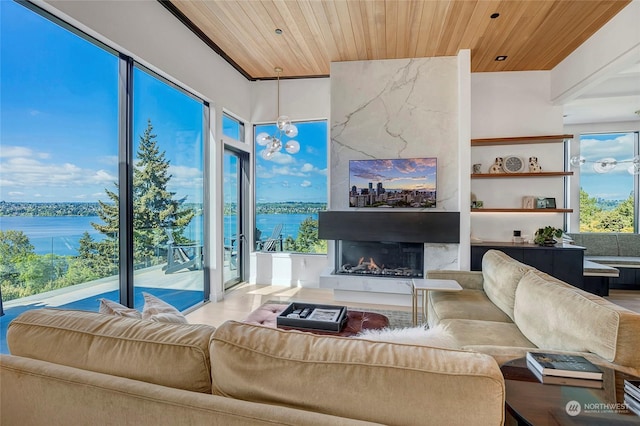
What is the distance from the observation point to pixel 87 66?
2.45 meters

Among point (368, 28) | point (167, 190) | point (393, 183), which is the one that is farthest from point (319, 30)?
point (167, 190)

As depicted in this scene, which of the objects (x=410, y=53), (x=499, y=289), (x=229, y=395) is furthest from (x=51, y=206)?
(x=410, y=53)

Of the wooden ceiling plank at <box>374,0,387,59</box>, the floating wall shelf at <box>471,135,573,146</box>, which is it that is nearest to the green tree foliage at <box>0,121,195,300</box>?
the wooden ceiling plank at <box>374,0,387,59</box>

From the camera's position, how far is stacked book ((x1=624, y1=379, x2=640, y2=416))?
933 millimetres

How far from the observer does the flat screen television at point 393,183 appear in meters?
4.05

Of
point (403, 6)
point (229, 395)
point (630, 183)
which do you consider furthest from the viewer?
point (630, 183)

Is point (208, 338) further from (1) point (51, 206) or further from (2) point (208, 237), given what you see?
(2) point (208, 237)

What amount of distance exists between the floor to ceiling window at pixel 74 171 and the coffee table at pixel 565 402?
9.46ft

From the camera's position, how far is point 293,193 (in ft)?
16.6

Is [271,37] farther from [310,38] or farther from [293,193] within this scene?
[293,193]

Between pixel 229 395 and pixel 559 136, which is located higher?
pixel 559 136

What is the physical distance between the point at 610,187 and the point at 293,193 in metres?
5.92

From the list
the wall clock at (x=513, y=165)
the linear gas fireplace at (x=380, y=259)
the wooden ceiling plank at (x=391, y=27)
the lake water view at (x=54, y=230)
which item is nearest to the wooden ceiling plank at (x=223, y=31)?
the wooden ceiling plank at (x=391, y=27)

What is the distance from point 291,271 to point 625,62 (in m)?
4.79
